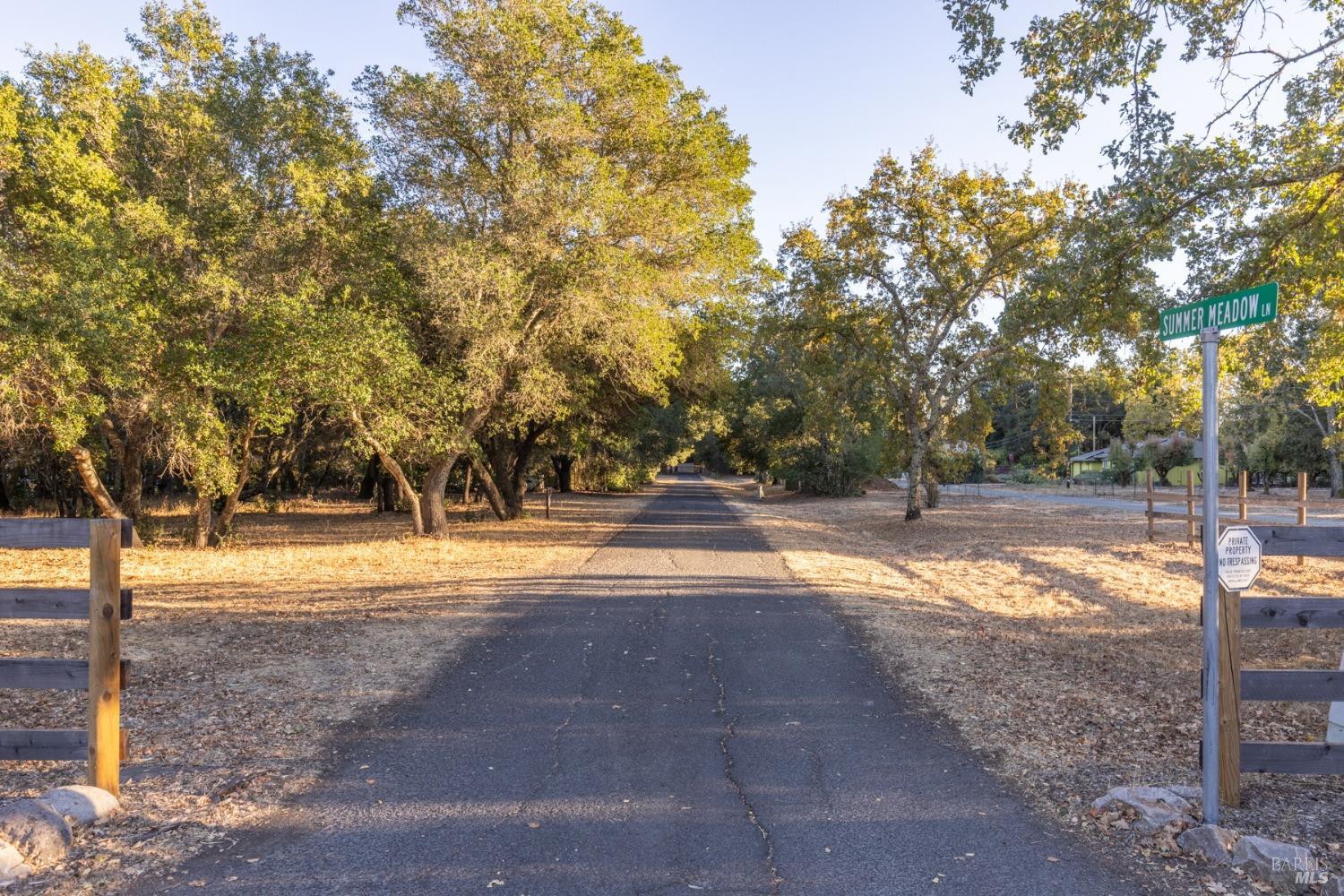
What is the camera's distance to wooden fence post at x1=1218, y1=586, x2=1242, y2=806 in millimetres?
4184

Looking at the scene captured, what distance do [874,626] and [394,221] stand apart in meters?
12.2

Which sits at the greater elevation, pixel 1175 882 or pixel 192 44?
pixel 192 44

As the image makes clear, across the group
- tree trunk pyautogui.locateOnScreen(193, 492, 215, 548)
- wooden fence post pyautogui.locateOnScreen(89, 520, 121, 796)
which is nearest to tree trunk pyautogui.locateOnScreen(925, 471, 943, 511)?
tree trunk pyautogui.locateOnScreen(193, 492, 215, 548)

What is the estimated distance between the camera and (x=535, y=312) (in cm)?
1697

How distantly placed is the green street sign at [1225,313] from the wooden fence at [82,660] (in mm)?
5510

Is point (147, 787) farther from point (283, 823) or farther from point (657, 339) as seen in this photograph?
point (657, 339)

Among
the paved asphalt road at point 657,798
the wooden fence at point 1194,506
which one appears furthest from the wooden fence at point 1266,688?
the wooden fence at point 1194,506

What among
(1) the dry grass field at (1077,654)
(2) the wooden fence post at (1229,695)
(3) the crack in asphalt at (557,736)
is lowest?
(1) the dry grass field at (1077,654)

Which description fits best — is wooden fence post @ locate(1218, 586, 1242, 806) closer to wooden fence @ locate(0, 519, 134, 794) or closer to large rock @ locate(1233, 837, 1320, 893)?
large rock @ locate(1233, 837, 1320, 893)

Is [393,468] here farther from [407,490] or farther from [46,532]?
[46,532]

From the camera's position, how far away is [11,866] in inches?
138

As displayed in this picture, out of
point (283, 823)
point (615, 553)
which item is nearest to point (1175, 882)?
point (283, 823)

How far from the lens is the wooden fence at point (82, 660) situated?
4.19 m

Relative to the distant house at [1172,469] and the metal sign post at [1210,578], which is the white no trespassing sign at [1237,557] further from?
the distant house at [1172,469]
